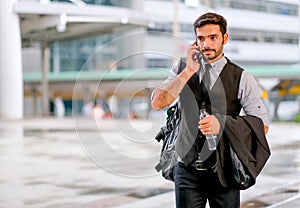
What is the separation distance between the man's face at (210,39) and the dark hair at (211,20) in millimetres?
19

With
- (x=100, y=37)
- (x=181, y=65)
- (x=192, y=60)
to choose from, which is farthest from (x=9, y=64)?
(x=192, y=60)

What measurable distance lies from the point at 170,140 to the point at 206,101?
0.97 ft

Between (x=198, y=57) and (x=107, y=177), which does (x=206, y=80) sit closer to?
(x=198, y=57)

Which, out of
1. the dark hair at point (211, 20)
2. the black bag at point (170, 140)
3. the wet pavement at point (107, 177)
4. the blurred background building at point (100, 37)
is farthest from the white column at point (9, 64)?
the dark hair at point (211, 20)

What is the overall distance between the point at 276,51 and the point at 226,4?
528 centimetres

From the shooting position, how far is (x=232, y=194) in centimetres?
255

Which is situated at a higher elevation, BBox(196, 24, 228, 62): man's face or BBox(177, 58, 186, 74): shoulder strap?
BBox(196, 24, 228, 62): man's face

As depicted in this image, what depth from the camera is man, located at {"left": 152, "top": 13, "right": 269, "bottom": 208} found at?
7.97 feet

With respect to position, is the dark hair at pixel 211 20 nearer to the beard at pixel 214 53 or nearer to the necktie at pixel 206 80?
the beard at pixel 214 53

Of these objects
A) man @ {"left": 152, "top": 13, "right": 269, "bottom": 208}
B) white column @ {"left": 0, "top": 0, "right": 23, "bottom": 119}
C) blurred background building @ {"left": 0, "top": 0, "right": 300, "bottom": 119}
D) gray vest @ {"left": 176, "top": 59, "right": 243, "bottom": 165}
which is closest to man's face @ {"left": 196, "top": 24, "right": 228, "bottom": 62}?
man @ {"left": 152, "top": 13, "right": 269, "bottom": 208}

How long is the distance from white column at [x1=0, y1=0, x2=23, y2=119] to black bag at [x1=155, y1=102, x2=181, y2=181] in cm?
2065

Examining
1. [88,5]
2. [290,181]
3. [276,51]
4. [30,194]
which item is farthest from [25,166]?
[276,51]

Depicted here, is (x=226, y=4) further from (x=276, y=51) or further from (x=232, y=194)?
(x=232, y=194)

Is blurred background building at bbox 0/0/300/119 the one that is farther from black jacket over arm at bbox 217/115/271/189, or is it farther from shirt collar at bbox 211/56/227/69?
black jacket over arm at bbox 217/115/271/189
